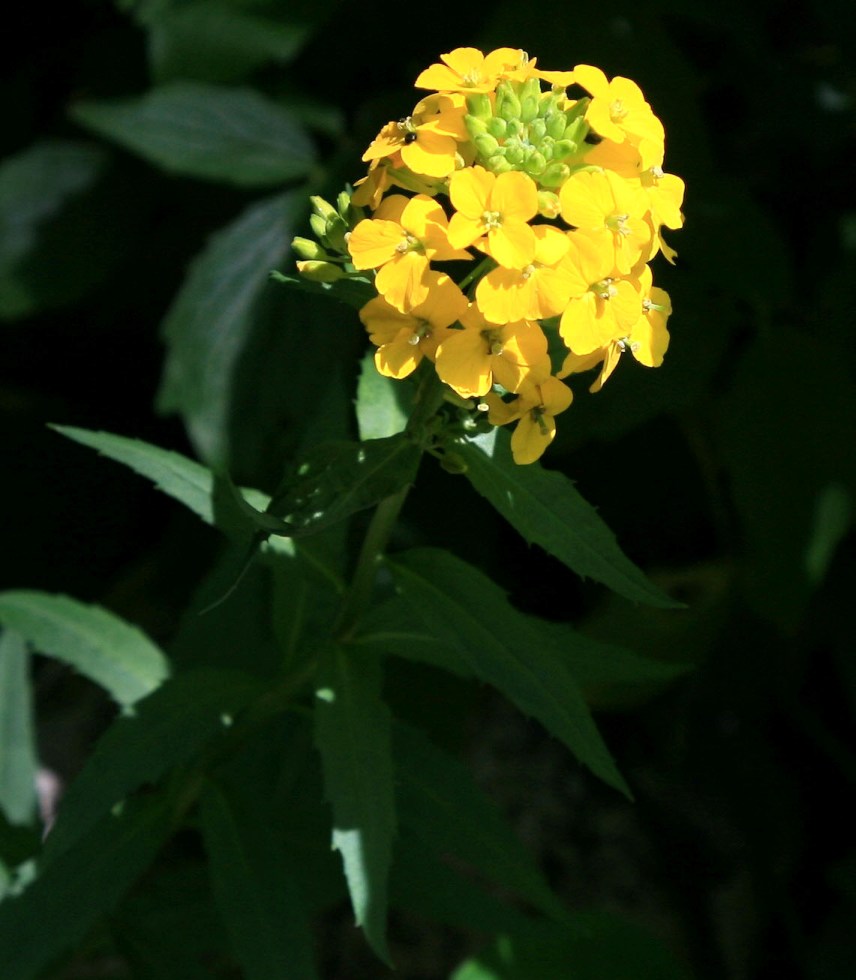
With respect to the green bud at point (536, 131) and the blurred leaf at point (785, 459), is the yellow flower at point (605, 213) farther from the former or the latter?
the blurred leaf at point (785, 459)

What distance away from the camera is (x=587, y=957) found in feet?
8.32

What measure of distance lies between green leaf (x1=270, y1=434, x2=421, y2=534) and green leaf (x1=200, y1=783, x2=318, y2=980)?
604 mm

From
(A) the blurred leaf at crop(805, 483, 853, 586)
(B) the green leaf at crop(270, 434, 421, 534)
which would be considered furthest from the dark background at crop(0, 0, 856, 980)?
(B) the green leaf at crop(270, 434, 421, 534)

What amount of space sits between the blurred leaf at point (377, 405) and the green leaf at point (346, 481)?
105mm

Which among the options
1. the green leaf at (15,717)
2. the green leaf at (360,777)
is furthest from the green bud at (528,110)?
the green leaf at (15,717)

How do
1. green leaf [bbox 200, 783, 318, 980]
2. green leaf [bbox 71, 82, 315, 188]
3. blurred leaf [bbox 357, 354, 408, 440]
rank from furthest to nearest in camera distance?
green leaf [bbox 71, 82, 315, 188] < green leaf [bbox 200, 783, 318, 980] < blurred leaf [bbox 357, 354, 408, 440]

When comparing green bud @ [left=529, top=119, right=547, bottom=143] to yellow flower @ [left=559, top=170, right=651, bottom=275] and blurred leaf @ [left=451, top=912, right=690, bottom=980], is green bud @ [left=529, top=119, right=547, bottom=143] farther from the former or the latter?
blurred leaf @ [left=451, top=912, right=690, bottom=980]

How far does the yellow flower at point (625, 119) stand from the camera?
3.98 ft

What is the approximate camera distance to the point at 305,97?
8.70 ft

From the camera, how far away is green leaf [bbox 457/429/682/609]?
135cm

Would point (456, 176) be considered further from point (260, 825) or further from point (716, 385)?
point (716, 385)

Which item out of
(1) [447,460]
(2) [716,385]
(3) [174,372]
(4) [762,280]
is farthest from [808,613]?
(1) [447,460]

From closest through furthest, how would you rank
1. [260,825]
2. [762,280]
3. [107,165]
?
[260,825] → [762,280] → [107,165]

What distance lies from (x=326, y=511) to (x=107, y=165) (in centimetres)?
185
